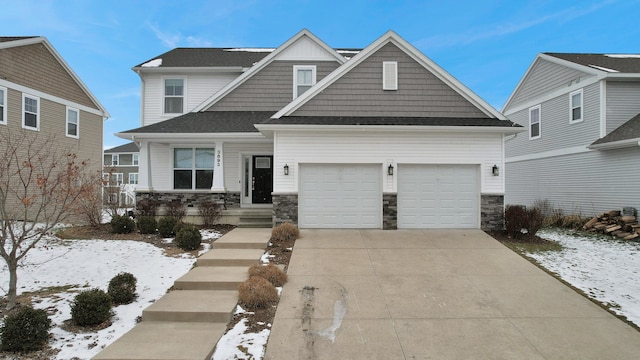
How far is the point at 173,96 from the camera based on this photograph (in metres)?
14.6

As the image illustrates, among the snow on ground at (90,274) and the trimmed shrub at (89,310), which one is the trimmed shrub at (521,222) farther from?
the trimmed shrub at (89,310)

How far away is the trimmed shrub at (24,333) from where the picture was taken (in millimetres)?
4078

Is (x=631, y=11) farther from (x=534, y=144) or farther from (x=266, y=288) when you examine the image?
(x=266, y=288)

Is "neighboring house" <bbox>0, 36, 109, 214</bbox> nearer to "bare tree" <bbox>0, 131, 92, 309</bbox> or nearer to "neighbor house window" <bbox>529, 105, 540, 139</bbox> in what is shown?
"bare tree" <bbox>0, 131, 92, 309</bbox>

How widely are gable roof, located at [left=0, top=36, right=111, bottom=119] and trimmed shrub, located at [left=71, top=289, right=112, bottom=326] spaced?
14.0m

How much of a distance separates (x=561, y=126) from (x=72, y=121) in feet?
77.0

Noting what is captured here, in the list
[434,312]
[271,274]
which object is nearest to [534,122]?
[434,312]

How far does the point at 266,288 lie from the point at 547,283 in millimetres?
5389

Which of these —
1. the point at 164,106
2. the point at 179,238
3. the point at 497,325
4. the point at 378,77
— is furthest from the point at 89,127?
the point at 497,325

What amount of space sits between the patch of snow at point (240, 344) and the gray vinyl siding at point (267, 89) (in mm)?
10401

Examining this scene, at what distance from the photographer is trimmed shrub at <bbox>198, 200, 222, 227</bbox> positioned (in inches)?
443

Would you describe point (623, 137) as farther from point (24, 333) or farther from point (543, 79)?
point (24, 333)

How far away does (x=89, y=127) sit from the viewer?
713 inches

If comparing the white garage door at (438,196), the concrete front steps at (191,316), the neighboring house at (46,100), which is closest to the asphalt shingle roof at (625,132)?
the white garage door at (438,196)
